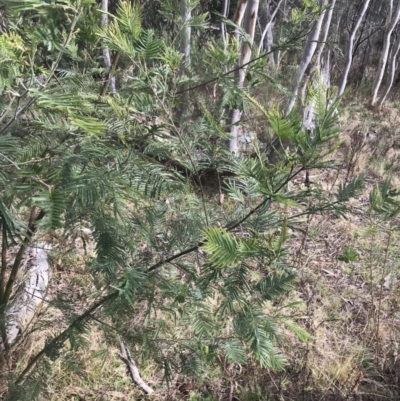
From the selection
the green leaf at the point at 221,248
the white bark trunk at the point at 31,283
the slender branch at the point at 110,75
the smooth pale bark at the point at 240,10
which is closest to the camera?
the green leaf at the point at 221,248

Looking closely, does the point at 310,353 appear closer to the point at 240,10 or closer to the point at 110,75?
the point at 110,75

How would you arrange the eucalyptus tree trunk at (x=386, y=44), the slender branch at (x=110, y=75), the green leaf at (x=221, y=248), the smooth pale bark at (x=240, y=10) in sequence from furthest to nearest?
the eucalyptus tree trunk at (x=386, y=44), the smooth pale bark at (x=240, y=10), the slender branch at (x=110, y=75), the green leaf at (x=221, y=248)

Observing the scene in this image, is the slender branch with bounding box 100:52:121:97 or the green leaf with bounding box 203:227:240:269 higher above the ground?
the slender branch with bounding box 100:52:121:97

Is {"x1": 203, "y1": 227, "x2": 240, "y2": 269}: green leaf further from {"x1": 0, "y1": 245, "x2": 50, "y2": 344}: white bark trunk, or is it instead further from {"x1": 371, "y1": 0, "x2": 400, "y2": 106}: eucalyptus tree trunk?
{"x1": 371, "y1": 0, "x2": 400, "y2": 106}: eucalyptus tree trunk

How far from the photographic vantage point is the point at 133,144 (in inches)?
38.4

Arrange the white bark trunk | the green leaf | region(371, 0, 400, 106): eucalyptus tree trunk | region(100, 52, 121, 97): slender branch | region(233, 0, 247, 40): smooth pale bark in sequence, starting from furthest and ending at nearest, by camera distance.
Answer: region(371, 0, 400, 106): eucalyptus tree trunk
region(233, 0, 247, 40): smooth pale bark
the white bark trunk
region(100, 52, 121, 97): slender branch
the green leaf

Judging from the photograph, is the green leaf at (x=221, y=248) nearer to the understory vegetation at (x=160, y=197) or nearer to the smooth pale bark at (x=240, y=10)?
the understory vegetation at (x=160, y=197)

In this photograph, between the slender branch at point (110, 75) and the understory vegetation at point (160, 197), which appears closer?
the understory vegetation at point (160, 197)

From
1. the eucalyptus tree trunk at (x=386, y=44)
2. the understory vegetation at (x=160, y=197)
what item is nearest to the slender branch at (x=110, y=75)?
the understory vegetation at (x=160, y=197)

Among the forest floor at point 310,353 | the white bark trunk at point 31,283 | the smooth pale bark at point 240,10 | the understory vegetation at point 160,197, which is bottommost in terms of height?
the forest floor at point 310,353

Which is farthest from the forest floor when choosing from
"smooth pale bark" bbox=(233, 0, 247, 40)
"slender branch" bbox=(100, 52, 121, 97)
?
"smooth pale bark" bbox=(233, 0, 247, 40)

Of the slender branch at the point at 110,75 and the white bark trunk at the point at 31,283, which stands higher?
the slender branch at the point at 110,75

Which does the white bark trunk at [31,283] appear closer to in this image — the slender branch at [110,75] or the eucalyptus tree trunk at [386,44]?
the slender branch at [110,75]

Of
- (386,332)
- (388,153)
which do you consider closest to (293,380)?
(386,332)
